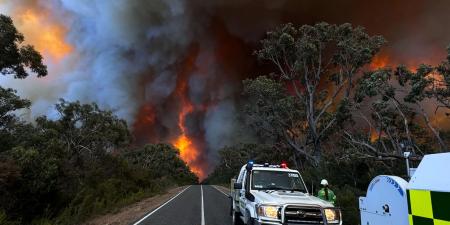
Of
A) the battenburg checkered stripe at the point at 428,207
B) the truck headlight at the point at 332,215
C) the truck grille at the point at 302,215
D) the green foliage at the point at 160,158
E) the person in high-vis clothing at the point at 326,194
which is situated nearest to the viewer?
the battenburg checkered stripe at the point at 428,207

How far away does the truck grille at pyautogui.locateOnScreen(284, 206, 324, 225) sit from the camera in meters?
8.92

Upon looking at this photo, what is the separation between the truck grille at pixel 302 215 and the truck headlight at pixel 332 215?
20cm

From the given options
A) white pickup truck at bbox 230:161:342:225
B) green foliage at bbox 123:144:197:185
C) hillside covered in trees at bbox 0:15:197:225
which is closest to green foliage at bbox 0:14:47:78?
hillside covered in trees at bbox 0:15:197:225

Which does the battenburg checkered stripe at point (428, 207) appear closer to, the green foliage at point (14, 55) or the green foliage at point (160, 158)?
the green foliage at point (14, 55)

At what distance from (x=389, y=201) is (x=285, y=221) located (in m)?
5.53

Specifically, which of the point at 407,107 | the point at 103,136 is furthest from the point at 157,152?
the point at 407,107

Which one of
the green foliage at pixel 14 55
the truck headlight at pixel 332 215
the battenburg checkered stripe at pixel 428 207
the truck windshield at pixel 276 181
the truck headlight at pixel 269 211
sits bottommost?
the truck headlight at pixel 332 215

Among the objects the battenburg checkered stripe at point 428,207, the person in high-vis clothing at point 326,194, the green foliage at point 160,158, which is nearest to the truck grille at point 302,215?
the person in high-vis clothing at point 326,194

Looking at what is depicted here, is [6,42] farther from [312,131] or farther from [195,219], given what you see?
[312,131]

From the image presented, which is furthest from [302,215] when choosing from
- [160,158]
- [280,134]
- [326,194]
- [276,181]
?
[160,158]

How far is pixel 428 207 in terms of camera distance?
2842mm

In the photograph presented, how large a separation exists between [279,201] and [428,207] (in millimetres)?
6402

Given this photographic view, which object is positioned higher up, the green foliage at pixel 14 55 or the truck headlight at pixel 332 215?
the green foliage at pixel 14 55

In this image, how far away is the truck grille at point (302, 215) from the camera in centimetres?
892
